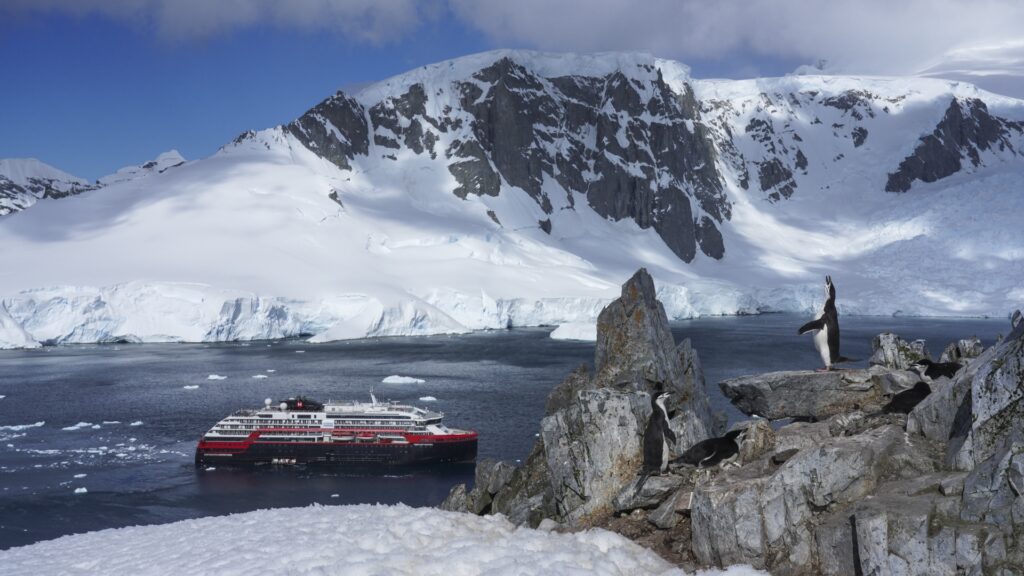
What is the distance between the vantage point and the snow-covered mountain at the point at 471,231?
333 ft

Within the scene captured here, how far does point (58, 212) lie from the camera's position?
12562 centimetres

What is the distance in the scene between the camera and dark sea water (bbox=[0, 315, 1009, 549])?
120 feet

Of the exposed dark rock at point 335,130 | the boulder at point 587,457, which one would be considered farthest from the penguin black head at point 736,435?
the exposed dark rock at point 335,130

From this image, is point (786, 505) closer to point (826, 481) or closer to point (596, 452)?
point (826, 481)

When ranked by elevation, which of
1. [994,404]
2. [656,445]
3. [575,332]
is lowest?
[656,445]

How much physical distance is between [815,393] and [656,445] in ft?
13.6

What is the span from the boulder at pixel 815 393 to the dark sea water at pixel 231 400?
2413cm

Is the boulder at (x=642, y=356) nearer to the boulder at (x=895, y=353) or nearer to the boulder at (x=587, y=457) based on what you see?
the boulder at (x=587, y=457)

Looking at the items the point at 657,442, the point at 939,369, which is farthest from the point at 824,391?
the point at 657,442

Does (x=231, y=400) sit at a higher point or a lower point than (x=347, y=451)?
higher

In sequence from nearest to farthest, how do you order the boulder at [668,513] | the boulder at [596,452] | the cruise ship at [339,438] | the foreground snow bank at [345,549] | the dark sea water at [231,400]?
1. the foreground snow bank at [345,549]
2. the boulder at [668,513]
3. the boulder at [596,452]
4. the dark sea water at [231,400]
5. the cruise ship at [339,438]

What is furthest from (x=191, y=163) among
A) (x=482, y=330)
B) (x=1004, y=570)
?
(x=1004, y=570)

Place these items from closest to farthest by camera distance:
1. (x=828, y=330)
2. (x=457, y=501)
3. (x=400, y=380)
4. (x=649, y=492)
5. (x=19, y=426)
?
(x=649, y=492) → (x=828, y=330) → (x=457, y=501) → (x=19, y=426) → (x=400, y=380)

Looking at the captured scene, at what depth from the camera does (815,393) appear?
50.0 feet
